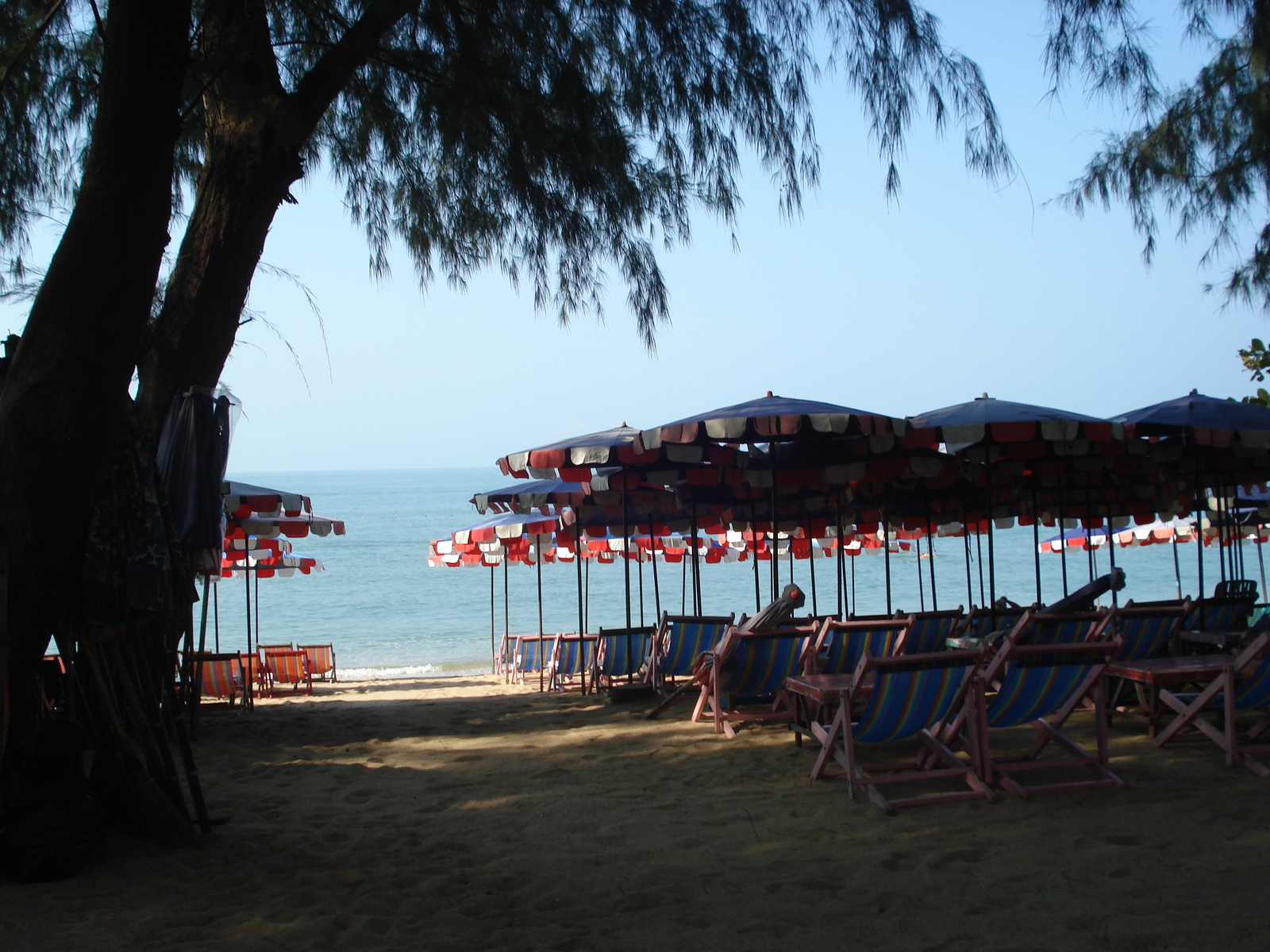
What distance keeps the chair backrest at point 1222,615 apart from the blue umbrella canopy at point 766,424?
7.81 ft

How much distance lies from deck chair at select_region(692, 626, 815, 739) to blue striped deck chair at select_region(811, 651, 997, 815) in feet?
4.61

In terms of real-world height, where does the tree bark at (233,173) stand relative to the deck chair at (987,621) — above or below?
above

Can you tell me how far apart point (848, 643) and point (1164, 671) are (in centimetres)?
157

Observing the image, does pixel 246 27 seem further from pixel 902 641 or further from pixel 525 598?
pixel 525 598

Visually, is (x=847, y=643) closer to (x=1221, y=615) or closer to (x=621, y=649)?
(x=1221, y=615)

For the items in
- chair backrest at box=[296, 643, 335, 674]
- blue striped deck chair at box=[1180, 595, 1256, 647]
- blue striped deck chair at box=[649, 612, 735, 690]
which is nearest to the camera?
blue striped deck chair at box=[1180, 595, 1256, 647]

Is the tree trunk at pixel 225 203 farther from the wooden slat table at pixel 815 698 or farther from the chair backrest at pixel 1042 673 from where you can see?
the chair backrest at pixel 1042 673

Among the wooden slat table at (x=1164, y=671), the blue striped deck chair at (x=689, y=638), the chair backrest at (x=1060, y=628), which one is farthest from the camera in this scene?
the blue striped deck chair at (x=689, y=638)

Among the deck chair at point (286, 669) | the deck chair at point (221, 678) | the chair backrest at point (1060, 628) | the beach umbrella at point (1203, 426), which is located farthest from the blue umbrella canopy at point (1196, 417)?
the deck chair at point (286, 669)

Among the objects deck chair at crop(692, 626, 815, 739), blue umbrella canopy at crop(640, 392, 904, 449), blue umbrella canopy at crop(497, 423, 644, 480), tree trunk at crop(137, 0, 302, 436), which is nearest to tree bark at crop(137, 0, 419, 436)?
tree trunk at crop(137, 0, 302, 436)

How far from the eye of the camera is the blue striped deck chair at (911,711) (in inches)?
150

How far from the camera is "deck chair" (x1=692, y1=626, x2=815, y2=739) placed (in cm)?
553

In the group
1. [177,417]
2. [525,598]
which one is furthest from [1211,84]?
[525,598]

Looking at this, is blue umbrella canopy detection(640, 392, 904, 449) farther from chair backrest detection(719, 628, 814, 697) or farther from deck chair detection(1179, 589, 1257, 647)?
deck chair detection(1179, 589, 1257, 647)
